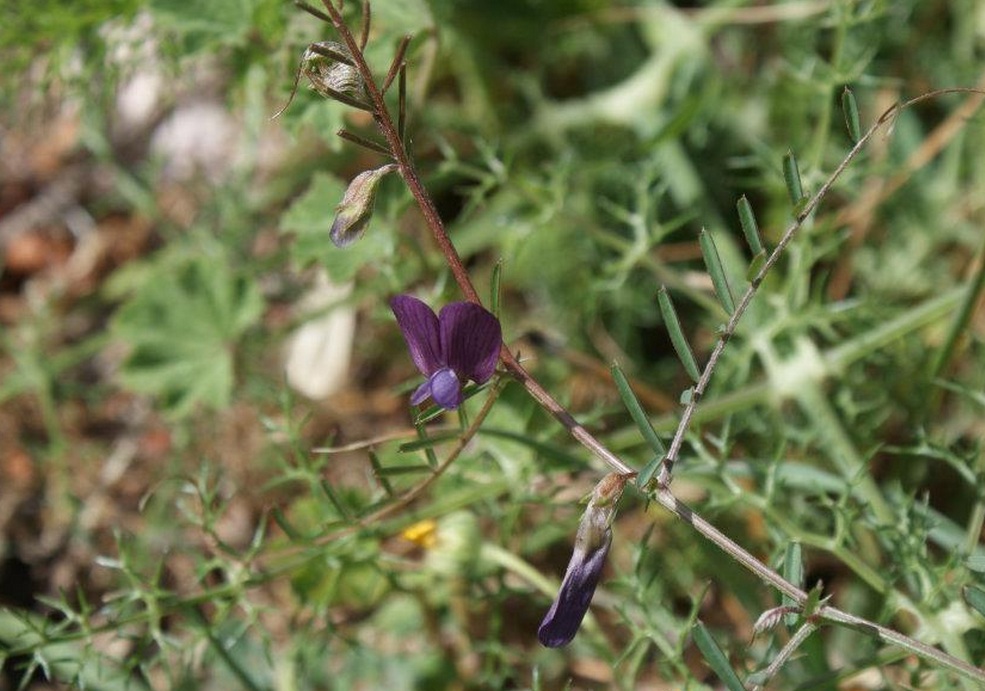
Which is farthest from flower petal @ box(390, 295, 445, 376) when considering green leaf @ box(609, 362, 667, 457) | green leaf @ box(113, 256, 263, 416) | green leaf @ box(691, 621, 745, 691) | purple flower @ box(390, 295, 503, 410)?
green leaf @ box(113, 256, 263, 416)

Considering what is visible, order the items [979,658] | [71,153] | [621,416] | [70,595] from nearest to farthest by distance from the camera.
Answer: [979,658], [621,416], [70,595], [71,153]

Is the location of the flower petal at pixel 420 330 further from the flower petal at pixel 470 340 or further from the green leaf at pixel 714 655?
the green leaf at pixel 714 655

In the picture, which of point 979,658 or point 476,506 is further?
point 476,506

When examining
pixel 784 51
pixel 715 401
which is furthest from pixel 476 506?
pixel 784 51

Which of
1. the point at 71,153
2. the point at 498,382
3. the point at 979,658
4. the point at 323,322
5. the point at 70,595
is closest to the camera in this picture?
the point at 498,382

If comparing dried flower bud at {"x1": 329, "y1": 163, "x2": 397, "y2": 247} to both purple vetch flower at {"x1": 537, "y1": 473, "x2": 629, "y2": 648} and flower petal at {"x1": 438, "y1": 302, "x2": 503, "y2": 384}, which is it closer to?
flower petal at {"x1": 438, "y1": 302, "x2": 503, "y2": 384}

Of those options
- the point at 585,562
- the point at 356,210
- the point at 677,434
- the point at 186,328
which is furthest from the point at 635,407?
the point at 186,328

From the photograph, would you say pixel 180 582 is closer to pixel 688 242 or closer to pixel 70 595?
pixel 70 595

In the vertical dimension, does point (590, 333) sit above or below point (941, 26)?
below
